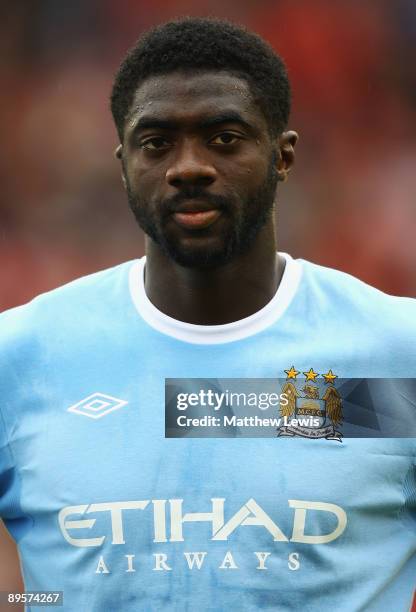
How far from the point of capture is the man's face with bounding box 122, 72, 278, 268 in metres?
2.92

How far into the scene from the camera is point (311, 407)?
10.3 ft

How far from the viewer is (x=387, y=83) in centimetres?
838

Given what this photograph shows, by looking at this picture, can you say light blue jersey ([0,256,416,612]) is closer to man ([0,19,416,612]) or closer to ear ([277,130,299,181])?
man ([0,19,416,612])


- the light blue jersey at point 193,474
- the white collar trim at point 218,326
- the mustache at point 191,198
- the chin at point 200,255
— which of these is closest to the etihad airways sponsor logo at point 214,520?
the light blue jersey at point 193,474

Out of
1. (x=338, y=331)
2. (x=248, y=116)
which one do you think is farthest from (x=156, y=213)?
(x=338, y=331)

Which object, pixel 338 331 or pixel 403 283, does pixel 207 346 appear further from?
pixel 403 283

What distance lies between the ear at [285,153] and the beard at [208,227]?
0.47 ft

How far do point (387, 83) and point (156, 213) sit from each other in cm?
575

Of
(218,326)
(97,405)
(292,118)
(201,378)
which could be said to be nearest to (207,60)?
(218,326)

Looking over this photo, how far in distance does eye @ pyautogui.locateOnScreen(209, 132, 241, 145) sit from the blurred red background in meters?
5.21

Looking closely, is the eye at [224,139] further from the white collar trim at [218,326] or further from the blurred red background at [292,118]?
the blurred red background at [292,118]

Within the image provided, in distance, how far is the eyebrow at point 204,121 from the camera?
2.93m

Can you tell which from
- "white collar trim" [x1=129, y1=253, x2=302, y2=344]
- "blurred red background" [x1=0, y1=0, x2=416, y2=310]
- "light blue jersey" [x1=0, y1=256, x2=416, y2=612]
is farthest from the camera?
"blurred red background" [x1=0, y1=0, x2=416, y2=310]

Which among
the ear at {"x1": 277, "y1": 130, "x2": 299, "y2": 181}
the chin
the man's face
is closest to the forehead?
the man's face
